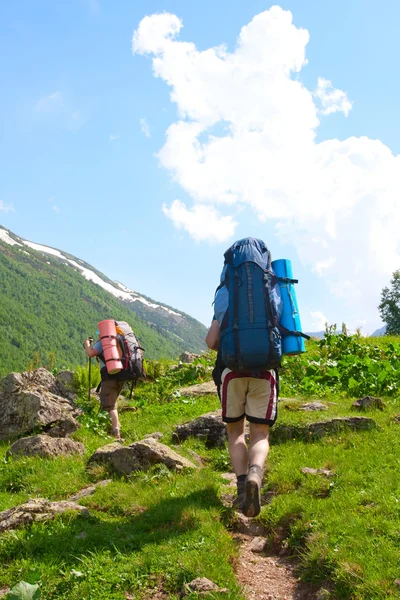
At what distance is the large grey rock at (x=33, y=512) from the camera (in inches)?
198

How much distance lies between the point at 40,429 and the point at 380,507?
7.25 m

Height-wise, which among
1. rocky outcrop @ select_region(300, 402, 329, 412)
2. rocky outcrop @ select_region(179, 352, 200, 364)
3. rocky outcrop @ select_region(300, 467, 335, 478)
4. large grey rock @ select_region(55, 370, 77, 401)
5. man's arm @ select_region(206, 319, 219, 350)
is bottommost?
large grey rock @ select_region(55, 370, 77, 401)

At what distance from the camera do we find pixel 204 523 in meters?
4.96

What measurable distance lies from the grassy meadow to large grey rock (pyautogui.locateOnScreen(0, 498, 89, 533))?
139mm

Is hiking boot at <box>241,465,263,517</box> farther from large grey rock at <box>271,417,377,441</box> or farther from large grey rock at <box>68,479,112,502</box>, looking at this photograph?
large grey rock at <box>271,417,377,441</box>

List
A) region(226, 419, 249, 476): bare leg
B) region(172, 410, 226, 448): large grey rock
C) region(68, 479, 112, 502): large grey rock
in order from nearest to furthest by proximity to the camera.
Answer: region(226, 419, 249, 476): bare leg, region(68, 479, 112, 502): large grey rock, region(172, 410, 226, 448): large grey rock

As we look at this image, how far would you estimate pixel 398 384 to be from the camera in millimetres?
11094

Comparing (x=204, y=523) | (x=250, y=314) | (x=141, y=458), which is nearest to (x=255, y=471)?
(x=204, y=523)

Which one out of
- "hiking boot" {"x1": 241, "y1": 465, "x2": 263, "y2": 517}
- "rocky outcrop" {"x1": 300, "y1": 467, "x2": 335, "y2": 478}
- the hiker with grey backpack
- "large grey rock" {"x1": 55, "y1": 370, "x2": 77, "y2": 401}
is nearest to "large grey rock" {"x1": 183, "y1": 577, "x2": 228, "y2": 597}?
"hiking boot" {"x1": 241, "y1": 465, "x2": 263, "y2": 517}

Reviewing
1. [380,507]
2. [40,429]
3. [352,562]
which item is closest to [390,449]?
[380,507]

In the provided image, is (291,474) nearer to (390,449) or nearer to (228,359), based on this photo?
(390,449)

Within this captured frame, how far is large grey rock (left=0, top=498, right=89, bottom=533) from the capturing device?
5020 millimetres

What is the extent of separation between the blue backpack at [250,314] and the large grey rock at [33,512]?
2343 mm

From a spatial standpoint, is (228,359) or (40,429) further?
(40,429)
